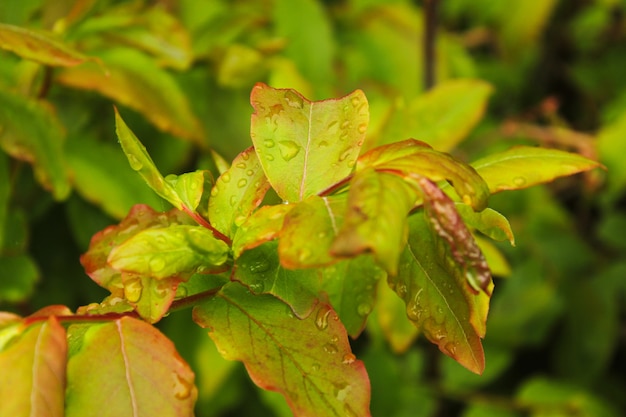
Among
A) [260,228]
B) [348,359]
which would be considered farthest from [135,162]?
[348,359]

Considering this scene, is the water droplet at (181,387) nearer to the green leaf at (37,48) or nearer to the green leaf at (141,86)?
the green leaf at (37,48)

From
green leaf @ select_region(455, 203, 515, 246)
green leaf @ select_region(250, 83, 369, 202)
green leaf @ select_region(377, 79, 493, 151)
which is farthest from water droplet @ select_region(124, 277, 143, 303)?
green leaf @ select_region(377, 79, 493, 151)

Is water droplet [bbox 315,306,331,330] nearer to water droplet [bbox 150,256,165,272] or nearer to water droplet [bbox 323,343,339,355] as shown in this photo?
water droplet [bbox 323,343,339,355]

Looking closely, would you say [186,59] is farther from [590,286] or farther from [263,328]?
[590,286]

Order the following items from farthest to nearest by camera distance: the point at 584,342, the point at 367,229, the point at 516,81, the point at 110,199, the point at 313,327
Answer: the point at 516,81 < the point at 584,342 < the point at 110,199 < the point at 313,327 < the point at 367,229

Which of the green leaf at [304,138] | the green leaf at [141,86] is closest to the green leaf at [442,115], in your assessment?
the green leaf at [141,86]

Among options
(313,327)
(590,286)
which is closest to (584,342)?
(590,286)

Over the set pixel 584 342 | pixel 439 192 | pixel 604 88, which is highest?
pixel 439 192

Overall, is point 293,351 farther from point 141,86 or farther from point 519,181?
point 141,86
